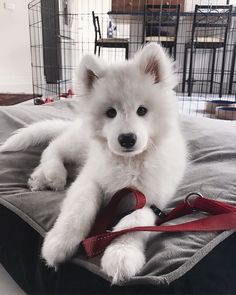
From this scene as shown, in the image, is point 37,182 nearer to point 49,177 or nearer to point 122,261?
point 49,177

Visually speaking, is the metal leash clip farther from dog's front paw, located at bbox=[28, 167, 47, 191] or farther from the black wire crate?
the black wire crate

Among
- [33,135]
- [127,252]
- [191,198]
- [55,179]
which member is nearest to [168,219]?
[191,198]

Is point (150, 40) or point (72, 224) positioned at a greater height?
point (150, 40)

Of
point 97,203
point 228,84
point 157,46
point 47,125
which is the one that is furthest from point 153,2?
point 97,203

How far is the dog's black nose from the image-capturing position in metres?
0.87

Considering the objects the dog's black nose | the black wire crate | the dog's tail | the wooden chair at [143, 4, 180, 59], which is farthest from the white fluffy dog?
the wooden chair at [143, 4, 180, 59]

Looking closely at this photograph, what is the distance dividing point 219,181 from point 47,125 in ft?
3.01

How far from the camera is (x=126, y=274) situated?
27.5 inches

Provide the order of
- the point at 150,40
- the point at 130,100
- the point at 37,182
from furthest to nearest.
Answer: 1. the point at 150,40
2. the point at 37,182
3. the point at 130,100

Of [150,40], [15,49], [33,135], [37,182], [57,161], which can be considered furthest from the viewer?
[15,49]

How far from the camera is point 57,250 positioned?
0.78 m

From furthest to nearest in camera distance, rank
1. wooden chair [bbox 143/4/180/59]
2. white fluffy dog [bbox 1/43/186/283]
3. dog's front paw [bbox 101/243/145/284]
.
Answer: wooden chair [bbox 143/4/180/59], white fluffy dog [bbox 1/43/186/283], dog's front paw [bbox 101/243/145/284]

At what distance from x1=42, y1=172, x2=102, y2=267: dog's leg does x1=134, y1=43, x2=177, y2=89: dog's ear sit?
1.37 feet

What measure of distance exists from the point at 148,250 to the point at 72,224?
214mm
